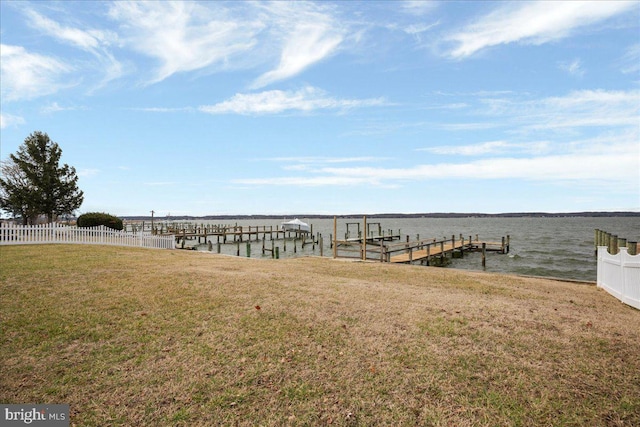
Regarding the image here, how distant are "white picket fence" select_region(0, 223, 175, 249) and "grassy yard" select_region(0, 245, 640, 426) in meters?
13.6

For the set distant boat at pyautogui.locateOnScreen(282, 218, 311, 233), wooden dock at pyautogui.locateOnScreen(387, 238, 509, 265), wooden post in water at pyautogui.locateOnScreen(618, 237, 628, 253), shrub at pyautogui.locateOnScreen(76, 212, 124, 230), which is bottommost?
wooden dock at pyautogui.locateOnScreen(387, 238, 509, 265)

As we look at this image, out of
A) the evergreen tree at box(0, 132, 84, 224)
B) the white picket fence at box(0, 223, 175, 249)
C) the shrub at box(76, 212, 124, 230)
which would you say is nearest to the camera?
the white picket fence at box(0, 223, 175, 249)

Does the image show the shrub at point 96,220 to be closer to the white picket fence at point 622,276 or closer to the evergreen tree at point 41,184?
the evergreen tree at point 41,184

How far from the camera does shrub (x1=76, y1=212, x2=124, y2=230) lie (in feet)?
96.9

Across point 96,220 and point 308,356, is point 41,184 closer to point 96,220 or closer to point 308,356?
point 96,220

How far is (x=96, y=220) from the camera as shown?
98.3ft

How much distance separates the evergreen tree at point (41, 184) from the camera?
3900cm

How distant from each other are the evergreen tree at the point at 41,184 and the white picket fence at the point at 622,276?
157ft

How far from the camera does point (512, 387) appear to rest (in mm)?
4887

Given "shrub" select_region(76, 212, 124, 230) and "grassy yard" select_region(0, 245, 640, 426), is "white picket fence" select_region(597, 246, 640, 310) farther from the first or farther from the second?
"shrub" select_region(76, 212, 124, 230)

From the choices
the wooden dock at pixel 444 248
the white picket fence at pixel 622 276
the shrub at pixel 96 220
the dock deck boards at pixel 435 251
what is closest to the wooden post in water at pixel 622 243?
the white picket fence at pixel 622 276

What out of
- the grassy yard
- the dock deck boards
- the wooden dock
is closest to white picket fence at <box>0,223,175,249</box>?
the grassy yard

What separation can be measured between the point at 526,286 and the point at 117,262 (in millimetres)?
14612

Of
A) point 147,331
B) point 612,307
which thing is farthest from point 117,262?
point 612,307
